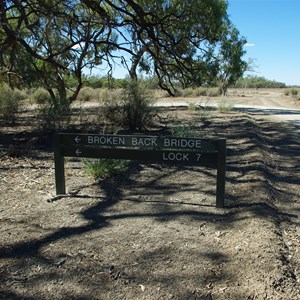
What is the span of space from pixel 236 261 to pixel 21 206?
2845 mm

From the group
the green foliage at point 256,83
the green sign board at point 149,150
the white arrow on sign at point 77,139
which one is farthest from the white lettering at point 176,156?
the green foliage at point 256,83

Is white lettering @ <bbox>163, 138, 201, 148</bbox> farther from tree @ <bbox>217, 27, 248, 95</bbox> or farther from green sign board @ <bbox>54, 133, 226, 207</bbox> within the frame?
tree @ <bbox>217, 27, 248, 95</bbox>

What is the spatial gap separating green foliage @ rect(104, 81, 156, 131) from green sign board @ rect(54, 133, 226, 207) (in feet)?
21.1

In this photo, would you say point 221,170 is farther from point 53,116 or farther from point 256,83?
point 256,83

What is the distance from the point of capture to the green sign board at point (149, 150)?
479 cm

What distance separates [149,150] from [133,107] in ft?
22.6

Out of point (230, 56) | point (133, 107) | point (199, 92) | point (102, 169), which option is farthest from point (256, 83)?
point (102, 169)

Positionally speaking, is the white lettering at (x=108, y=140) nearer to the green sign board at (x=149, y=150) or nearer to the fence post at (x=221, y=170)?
the green sign board at (x=149, y=150)

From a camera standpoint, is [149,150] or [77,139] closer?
[149,150]

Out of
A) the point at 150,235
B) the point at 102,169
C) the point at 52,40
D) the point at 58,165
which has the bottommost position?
the point at 150,235

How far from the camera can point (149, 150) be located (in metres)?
5.04

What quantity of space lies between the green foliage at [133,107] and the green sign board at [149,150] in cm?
644

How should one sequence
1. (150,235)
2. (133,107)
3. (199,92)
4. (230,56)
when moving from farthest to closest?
1. (199,92)
2. (230,56)
3. (133,107)
4. (150,235)

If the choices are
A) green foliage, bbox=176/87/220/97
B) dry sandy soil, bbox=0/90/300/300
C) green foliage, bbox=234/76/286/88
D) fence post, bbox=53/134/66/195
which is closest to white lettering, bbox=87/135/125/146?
fence post, bbox=53/134/66/195
